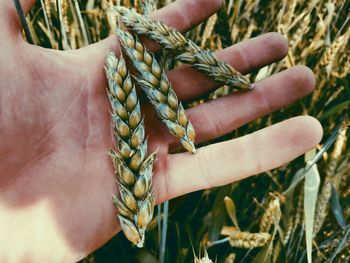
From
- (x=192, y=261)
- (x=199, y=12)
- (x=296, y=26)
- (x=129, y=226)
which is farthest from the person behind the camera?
(x=296, y=26)

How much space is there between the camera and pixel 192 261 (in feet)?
4.66

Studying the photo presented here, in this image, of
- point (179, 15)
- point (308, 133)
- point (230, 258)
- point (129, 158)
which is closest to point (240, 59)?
point (179, 15)

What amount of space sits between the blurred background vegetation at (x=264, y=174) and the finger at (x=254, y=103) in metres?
0.07

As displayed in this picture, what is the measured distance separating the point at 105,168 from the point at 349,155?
2.29ft

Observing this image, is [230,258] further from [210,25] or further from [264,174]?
[210,25]

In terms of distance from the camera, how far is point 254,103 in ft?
4.84

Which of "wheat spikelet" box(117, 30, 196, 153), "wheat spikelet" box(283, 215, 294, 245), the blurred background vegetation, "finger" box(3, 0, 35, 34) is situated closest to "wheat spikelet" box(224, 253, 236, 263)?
the blurred background vegetation

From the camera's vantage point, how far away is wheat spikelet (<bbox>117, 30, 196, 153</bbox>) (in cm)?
141

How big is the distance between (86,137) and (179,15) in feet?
1.47

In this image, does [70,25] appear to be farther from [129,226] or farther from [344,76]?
[344,76]

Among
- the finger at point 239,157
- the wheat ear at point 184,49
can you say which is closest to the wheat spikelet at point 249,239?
the finger at point 239,157

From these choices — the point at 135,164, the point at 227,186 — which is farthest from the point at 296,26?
the point at 135,164

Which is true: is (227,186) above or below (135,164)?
below

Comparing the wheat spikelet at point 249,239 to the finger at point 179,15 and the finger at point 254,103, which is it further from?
the finger at point 179,15
